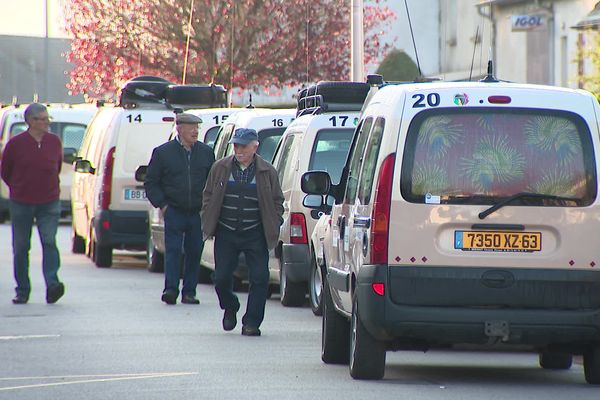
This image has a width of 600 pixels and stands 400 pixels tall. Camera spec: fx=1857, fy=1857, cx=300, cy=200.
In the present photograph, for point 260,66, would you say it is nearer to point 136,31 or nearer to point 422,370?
point 136,31

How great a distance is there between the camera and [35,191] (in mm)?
16656

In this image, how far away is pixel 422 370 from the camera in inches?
464

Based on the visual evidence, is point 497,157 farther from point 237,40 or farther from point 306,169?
point 237,40

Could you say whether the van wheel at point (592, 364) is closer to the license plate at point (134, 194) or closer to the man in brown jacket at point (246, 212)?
the man in brown jacket at point (246, 212)

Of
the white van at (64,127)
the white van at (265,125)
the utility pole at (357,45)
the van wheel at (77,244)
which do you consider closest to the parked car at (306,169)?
the white van at (265,125)

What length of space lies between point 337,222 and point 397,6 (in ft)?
143

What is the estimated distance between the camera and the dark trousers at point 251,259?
14.0 metres

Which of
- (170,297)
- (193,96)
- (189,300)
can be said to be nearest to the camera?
(170,297)

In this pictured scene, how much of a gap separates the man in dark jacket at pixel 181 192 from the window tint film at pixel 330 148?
1.48 m

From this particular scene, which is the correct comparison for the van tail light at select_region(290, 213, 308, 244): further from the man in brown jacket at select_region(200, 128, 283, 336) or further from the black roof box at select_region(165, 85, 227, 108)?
the black roof box at select_region(165, 85, 227, 108)

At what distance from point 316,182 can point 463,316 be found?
1.94m

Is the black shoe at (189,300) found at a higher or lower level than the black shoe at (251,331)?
higher

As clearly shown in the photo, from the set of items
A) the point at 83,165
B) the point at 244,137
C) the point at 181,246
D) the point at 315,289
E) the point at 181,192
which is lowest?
the point at 315,289

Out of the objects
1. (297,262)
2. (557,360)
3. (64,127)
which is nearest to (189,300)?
(297,262)
